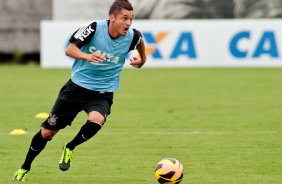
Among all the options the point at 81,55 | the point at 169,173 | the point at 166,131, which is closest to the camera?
the point at 169,173

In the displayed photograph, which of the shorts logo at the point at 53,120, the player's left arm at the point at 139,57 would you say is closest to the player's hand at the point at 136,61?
the player's left arm at the point at 139,57

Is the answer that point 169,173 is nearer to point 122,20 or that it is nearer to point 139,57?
point 122,20

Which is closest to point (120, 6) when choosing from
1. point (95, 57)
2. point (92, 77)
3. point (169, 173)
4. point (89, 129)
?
point (95, 57)

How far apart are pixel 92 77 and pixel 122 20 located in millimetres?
791

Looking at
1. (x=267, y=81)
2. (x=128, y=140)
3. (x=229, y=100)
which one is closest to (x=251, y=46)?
(x=267, y=81)

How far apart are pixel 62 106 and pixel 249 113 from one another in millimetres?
8187

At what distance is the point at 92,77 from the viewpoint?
10.8 metres

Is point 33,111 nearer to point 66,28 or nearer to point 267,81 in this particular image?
point 267,81

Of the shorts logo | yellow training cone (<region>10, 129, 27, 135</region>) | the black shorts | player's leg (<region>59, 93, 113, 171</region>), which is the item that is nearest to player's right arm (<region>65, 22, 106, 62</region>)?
the black shorts

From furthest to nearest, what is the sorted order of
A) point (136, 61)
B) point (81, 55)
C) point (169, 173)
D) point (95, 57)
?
point (136, 61) → point (81, 55) → point (95, 57) → point (169, 173)

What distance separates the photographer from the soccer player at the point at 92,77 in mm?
10562

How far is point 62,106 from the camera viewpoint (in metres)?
10.7

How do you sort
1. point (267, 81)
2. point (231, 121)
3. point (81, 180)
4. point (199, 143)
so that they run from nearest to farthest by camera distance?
point (81, 180), point (199, 143), point (231, 121), point (267, 81)

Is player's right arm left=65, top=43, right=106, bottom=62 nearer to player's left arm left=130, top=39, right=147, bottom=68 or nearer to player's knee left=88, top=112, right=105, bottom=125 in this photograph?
player's knee left=88, top=112, right=105, bottom=125
